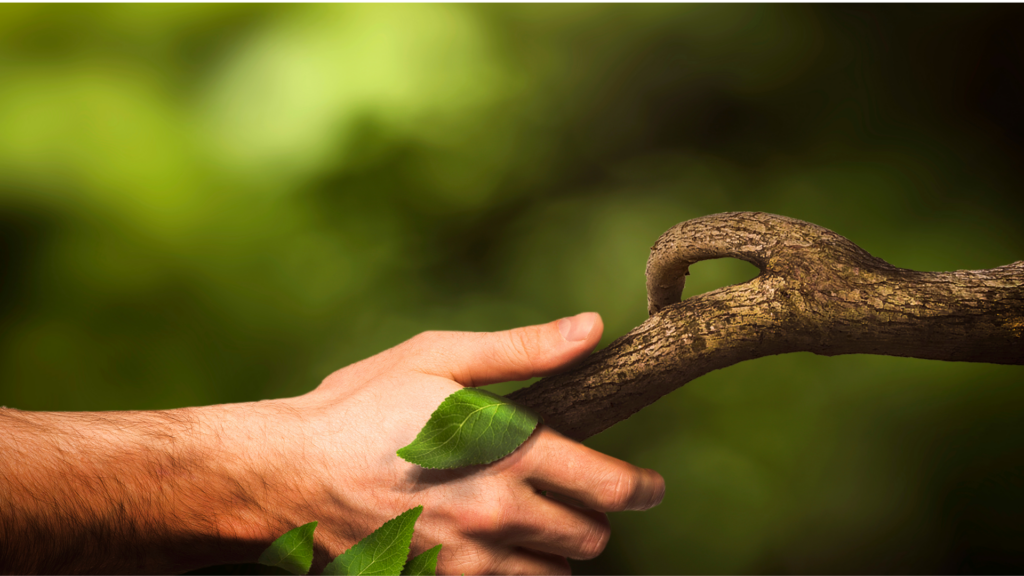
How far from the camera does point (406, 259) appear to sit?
2.25m

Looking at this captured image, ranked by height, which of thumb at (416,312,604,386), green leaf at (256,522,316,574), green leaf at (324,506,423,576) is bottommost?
green leaf at (256,522,316,574)

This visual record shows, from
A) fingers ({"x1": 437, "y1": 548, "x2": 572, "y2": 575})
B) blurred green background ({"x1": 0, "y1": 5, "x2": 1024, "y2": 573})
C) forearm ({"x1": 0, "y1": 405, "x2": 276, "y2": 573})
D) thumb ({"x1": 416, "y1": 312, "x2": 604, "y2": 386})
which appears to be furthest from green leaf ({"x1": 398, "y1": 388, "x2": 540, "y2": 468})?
blurred green background ({"x1": 0, "y1": 5, "x2": 1024, "y2": 573})

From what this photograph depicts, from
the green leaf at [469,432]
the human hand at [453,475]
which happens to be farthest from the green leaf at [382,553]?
the human hand at [453,475]

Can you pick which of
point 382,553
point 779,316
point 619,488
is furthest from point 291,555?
point 779,316

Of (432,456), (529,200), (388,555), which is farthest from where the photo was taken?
(529,200)

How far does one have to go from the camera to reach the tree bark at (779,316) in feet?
2.33

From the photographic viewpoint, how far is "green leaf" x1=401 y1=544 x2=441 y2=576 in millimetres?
659

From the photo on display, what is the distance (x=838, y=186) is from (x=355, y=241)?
1789 millimetres

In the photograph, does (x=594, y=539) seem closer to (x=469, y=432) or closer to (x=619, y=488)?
(x=619, y=488)

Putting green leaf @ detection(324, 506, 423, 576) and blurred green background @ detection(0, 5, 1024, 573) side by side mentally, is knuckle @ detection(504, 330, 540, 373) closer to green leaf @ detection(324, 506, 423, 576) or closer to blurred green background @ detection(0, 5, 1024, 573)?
green leaf @ detection(324, 506, 423, 576)

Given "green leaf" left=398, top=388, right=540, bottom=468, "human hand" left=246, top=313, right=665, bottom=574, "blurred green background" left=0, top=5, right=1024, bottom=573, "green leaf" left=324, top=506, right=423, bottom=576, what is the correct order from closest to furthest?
"green leaf" left=324, top=506, right=423, bottom=576 < "green leaf" left=398, top=388, right=540, bottom=468 < "human hand" left=246, top=313, right=665, bottom=574 < "blurred green background" left=0, top=5, right=1024, bottom=573

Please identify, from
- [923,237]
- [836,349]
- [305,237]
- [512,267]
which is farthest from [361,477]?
[923,237]

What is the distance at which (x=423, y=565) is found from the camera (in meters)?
0.67

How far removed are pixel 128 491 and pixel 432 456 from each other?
50 centimetres
